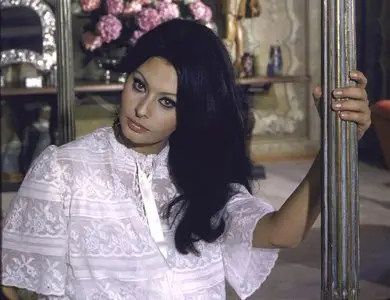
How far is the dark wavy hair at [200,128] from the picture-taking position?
0.93 m

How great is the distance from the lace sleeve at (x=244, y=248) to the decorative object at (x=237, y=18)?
6.63ft

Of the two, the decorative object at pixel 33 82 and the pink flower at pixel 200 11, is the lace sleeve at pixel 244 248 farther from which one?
the decorative object at pixel 33 82

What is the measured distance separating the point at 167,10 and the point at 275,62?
0.59 m

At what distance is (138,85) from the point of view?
94 centimetres

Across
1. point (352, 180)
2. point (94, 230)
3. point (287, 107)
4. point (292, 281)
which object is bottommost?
point (292, 281)

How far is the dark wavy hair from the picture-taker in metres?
0.93

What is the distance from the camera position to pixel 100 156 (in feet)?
3.21

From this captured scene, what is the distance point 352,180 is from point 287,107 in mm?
2422

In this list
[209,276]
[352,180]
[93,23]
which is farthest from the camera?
[93,23]

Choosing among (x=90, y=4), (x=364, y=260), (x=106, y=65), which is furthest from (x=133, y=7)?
(x=364, y=260)

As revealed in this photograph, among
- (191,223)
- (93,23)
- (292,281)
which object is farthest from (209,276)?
(93,23)

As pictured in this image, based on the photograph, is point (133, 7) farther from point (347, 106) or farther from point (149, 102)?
point (347, 106)

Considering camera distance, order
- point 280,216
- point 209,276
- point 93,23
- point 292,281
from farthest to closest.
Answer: point 93,23, point 292,281, point 209,276, point 280,216

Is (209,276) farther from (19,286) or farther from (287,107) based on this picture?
(287,107)
